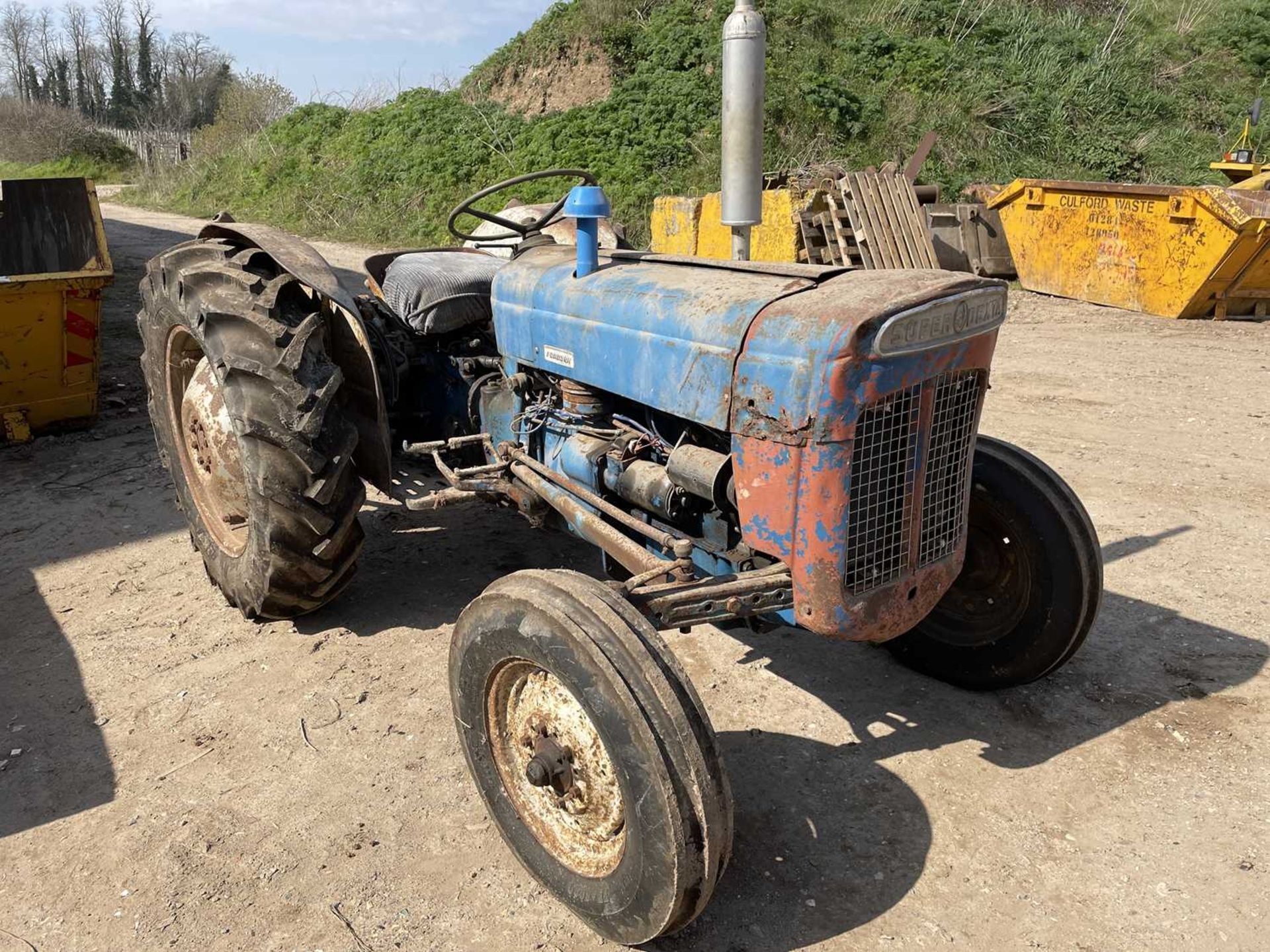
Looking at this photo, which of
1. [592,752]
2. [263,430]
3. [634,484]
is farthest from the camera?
[263,430]

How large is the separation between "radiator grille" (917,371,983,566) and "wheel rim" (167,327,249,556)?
2456 millimetres

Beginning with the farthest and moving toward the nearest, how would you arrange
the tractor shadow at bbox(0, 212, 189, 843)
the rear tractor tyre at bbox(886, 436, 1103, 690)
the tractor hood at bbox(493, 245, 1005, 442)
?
the rear tractor tyre at bbox(886, 436, 1103, 690), the tractor shadow at bbox(0, 212, 189, 843), the tractor hood at bbox(493, 245, 1005, 442)

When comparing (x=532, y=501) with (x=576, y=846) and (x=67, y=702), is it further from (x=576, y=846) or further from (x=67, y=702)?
(x=67, y=702)

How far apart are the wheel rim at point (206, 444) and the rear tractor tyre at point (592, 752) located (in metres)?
1.64

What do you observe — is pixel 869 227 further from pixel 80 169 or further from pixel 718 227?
pixel 80 169

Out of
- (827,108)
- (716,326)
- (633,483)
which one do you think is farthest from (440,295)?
(827,108)

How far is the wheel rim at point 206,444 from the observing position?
3.66m

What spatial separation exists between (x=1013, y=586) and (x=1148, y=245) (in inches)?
322

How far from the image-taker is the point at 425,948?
7.25 ft

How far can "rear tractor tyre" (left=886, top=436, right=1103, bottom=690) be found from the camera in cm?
297

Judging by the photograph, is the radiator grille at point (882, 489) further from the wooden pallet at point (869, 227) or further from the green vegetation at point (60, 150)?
the green vegetation at point (60, 150)

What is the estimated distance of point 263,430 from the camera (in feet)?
10.1

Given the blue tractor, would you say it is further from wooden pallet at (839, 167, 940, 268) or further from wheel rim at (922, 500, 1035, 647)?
wooden pallet at (839, 167, 940, 268)

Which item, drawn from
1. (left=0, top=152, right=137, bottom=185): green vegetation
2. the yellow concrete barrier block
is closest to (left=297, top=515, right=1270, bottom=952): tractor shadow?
the yellow concrete barrier block
